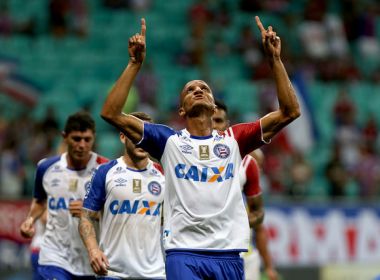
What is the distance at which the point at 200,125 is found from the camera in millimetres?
7660

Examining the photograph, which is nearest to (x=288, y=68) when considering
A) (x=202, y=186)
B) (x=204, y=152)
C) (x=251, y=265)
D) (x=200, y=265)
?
(x=251, y=265)

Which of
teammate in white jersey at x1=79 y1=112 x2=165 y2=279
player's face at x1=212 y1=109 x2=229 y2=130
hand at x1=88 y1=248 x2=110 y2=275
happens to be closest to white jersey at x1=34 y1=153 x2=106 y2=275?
teammate in white jersey at x1=79 y1=112 x2=165 y2=279

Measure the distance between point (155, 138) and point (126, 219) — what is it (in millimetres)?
1550

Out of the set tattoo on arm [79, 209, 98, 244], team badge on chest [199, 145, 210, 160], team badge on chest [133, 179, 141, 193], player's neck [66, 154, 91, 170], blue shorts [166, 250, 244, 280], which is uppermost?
player's neck [66, 154, 91, 170]

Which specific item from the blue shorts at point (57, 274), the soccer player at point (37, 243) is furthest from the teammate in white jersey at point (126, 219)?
the soccer player at point (37, 243)

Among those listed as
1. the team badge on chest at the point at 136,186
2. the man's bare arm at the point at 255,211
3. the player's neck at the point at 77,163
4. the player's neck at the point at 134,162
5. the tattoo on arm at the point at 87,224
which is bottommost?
the tattoo on arm at the point at 87,224

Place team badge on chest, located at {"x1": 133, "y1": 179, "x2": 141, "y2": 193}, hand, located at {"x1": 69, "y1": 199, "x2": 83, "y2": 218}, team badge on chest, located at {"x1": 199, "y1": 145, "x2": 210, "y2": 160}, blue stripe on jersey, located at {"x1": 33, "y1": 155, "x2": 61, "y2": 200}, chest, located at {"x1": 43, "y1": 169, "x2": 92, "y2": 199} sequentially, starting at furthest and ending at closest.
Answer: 1. blue stripe on jersey, located at {"x1": 33, "y1": 155, "x2": 61, "y2": 200}
2. chest, located at {"x1": 43, "y1": 169, "x2": 92, "y2": 199}
3. hand, located at {"x1": 69, "y1": 199, "x2": 83, "y2": 218}
4. team badge on chest, located at {"x1": 133, "y1": 179, "x2": 141, "y2": 193}
5. team badge on chest, located at {"x1": 199, "y1": 145, "x2": 210, "y2": 160}

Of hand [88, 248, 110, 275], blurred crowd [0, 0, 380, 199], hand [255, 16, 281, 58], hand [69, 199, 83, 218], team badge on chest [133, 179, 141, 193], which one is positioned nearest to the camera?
hand [255, 16, 281, 58]

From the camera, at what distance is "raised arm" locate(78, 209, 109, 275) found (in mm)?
7973

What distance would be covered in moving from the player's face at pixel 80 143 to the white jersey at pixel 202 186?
2.37m

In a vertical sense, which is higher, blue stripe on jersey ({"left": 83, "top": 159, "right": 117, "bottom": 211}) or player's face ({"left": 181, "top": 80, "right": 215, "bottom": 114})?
player's face ({"left": 181, "top": 80, "right": 215, "bottom": 114})

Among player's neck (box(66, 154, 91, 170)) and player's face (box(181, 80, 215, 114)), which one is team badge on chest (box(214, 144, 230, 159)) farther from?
player's neck (box(66, 154, 91, 170))

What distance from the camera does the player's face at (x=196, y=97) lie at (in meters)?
7.57

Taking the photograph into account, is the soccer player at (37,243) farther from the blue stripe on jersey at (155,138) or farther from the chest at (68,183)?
the blue stripe on jersey at (155,138)
